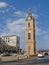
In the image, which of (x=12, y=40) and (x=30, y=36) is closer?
(x=30, y=36)

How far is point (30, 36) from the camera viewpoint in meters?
114

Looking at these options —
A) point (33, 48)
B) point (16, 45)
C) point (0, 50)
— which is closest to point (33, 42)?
point (33, 48)

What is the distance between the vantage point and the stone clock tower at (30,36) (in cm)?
11162

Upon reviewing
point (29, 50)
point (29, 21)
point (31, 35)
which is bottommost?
point (29, 50)

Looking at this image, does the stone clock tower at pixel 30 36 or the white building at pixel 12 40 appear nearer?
the stone clock tower at pixel 30 36

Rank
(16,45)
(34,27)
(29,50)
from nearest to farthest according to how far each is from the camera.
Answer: (29,50) → (34,27) → (16,45)

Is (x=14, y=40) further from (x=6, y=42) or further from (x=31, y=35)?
(x=31, y=35)

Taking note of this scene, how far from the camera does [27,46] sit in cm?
11225

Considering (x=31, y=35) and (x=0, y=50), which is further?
(x=0, y=50)

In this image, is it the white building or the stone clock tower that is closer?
the stone clock tower

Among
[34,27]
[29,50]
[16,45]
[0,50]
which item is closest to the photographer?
[29,50]

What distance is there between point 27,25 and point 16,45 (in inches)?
3120

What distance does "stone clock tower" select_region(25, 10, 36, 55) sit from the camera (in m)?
112

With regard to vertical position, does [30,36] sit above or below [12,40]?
below
